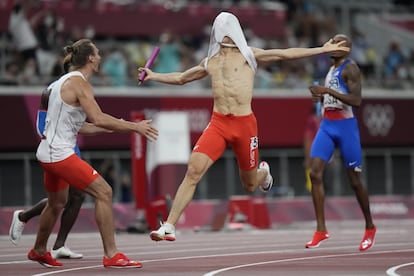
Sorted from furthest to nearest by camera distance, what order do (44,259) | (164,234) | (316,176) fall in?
(316,176)
(44,259)
(164,234)

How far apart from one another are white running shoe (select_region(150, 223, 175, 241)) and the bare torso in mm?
1588

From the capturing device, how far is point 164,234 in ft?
44.3

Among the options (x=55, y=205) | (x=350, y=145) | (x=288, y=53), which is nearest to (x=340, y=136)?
(x=350, y=145)

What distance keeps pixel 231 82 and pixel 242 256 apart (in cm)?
212

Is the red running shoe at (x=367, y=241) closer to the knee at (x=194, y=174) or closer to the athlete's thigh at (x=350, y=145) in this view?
the athlete's thigh at (x=350, y=145)

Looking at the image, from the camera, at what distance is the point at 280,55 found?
1434cm

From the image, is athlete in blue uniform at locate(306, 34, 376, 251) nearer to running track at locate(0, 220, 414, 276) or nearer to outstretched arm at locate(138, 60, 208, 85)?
running track at locate(0, 220, 414, 276)

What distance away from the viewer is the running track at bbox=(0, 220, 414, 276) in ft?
41.2

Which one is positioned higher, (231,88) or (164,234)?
(231,88)

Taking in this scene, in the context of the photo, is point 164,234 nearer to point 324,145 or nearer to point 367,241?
point 367,241

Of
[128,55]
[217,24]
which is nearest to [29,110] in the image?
[128,55]

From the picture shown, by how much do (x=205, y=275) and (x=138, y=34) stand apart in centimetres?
1968

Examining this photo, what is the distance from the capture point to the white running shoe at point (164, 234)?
1347 centimetres

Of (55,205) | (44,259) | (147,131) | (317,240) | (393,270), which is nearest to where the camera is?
(393,270)
